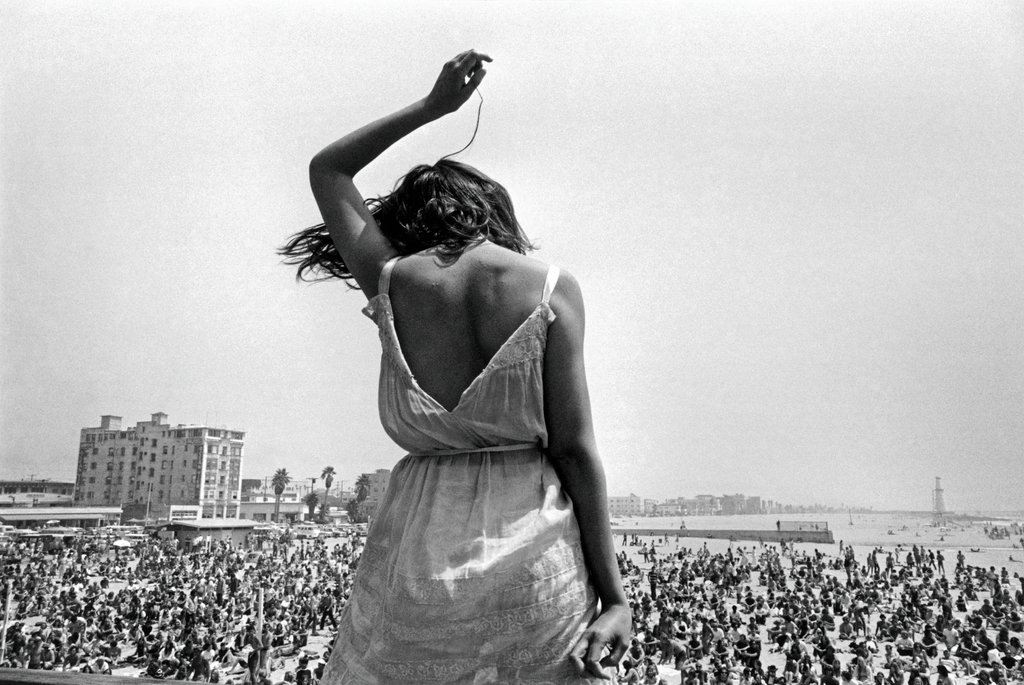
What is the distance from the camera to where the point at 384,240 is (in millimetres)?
803

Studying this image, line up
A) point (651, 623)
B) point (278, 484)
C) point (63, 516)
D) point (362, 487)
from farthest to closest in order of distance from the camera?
point (362, 487) < point (278, 484) < point (63, 516) < point (651, 623)

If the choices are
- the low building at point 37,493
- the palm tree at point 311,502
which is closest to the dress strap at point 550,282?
the low building at point 37,493

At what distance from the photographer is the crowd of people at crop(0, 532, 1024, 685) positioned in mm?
11977

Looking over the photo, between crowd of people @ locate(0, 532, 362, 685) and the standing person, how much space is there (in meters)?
9.74

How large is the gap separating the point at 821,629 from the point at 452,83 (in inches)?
634

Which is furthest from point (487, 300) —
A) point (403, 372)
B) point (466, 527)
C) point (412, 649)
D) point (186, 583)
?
point (186, 583)

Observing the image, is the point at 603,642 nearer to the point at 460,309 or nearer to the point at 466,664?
the point at 466,664

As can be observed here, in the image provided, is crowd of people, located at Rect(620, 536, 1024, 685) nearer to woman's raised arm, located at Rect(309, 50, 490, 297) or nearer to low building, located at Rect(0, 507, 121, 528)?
woman's raised arm, located at Rect(309, 50, 490, 297)

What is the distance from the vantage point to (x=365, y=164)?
83 cm

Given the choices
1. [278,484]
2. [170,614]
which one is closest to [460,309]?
[170,614]

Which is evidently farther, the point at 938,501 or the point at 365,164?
the point at 938,501

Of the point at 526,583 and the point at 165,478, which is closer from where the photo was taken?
the point at 526,583

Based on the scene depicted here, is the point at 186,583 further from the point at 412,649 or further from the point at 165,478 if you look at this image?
the point at 165,478

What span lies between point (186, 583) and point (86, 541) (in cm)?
1151
